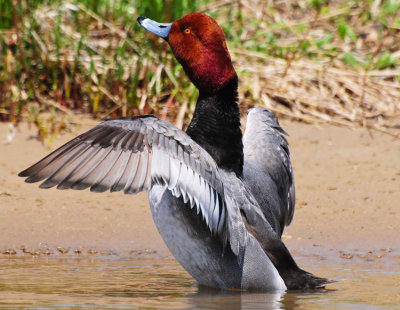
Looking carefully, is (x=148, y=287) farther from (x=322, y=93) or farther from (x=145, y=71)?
(x=322, y=93)

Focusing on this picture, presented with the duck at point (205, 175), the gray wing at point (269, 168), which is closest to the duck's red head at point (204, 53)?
the duck at point (205, 175)

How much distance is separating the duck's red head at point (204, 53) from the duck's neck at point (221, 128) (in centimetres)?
6

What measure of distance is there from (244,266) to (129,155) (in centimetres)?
97

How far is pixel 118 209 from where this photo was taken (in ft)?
21.9

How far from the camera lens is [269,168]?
5.59 metres

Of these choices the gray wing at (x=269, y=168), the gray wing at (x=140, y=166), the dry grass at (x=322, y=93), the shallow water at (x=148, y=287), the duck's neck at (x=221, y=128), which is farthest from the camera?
the dry grass at (x=322, y=93)

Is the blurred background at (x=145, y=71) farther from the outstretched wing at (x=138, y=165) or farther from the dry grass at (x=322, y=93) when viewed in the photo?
the outstretched wing at (x=138, y=165)

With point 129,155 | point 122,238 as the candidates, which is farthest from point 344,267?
point 129,155

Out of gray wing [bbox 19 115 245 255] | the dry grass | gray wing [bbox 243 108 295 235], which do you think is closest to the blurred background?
A: the dry grass

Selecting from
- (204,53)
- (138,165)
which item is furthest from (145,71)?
(138,165)

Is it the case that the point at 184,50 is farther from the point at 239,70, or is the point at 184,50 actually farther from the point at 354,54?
the point at 354,54

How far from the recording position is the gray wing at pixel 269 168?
5.38 metres

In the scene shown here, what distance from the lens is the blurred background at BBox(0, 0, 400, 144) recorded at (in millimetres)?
8352

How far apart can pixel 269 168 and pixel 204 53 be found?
95 centimetres
